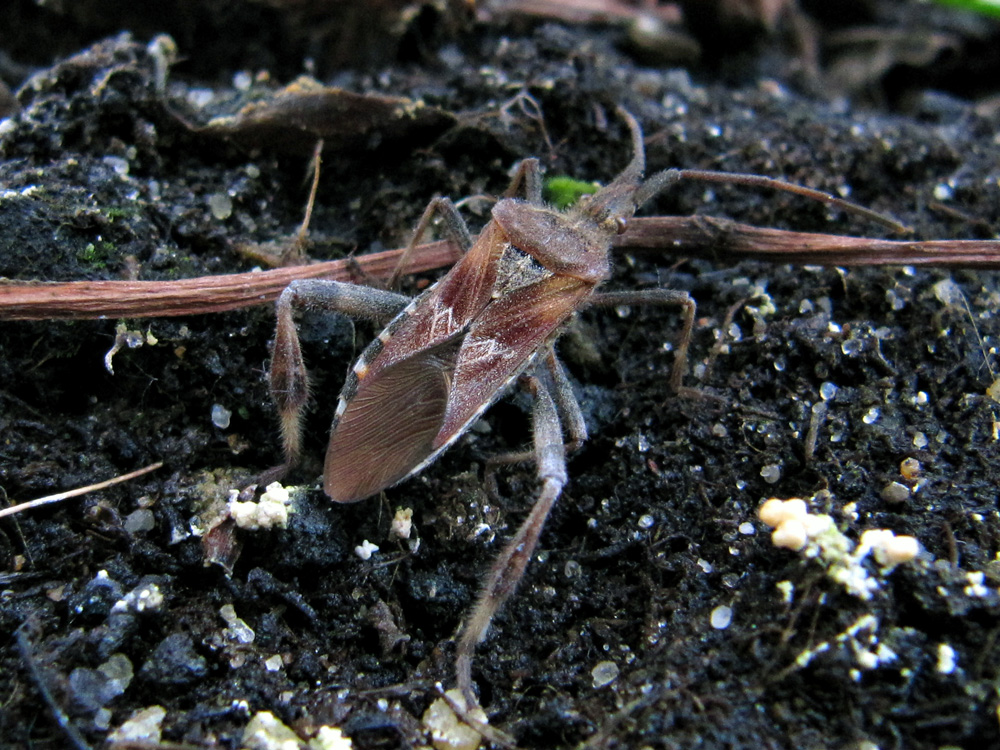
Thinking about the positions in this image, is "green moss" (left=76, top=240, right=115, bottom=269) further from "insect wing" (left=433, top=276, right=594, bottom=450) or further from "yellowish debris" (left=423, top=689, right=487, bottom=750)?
"yellowish debris" (left=423, top=689, right=487, bottom=750)

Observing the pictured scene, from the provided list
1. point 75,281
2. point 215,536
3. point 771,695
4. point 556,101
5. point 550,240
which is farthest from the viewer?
point 556,101

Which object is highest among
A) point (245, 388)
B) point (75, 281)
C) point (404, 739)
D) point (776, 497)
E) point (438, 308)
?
point (75, 281)

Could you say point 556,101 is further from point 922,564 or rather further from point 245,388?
point 922,564

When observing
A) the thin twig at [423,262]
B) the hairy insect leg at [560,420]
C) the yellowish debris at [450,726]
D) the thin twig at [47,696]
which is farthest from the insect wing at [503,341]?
the thin twig at [47,696]

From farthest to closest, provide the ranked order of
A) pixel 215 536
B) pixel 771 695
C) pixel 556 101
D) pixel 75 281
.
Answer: pixel 556 101, pixel 75 281, pixel 215 536, pixel 771 695

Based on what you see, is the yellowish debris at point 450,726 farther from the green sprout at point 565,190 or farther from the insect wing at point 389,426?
the green sprout at point 565,190

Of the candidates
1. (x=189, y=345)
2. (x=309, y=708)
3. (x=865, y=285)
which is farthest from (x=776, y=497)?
(x=189, y=345)

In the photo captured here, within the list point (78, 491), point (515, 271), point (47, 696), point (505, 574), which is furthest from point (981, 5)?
point (47, 696)
